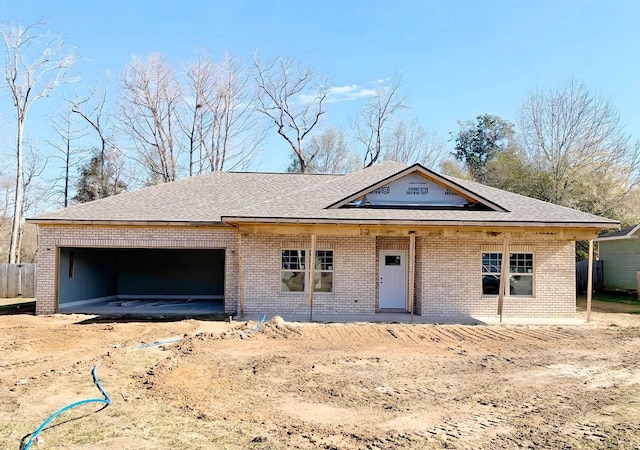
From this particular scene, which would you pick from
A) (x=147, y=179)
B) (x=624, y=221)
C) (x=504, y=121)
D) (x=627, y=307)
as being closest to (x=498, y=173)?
(x=624, y=221)

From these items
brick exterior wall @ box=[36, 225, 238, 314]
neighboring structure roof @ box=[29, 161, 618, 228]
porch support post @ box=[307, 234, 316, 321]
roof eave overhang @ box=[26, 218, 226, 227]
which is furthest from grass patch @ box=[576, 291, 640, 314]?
roof eave overhang @ box=[26, 218, 226, 227]

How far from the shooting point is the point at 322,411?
5934mm

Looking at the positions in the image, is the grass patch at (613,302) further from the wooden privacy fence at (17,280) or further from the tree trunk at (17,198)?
the tree trunk at (17,198)

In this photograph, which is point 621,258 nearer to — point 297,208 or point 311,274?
point 297,208

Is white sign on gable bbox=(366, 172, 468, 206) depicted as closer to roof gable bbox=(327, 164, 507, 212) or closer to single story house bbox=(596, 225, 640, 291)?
→ roof gable bbox=(327, 164, 507, 212)

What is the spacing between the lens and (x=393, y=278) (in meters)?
15.6

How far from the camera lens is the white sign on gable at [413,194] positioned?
15102mm

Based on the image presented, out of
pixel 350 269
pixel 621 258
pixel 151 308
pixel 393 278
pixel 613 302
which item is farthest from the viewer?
pixel 621 258

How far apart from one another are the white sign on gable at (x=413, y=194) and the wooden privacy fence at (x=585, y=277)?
48.3ft

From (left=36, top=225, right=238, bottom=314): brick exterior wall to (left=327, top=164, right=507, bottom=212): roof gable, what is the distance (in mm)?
4140

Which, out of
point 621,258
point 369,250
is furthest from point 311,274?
point 621,258

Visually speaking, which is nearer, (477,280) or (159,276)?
(477,280)

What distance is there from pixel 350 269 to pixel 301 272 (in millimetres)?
1530

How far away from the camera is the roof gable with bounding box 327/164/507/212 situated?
48.9 ft
